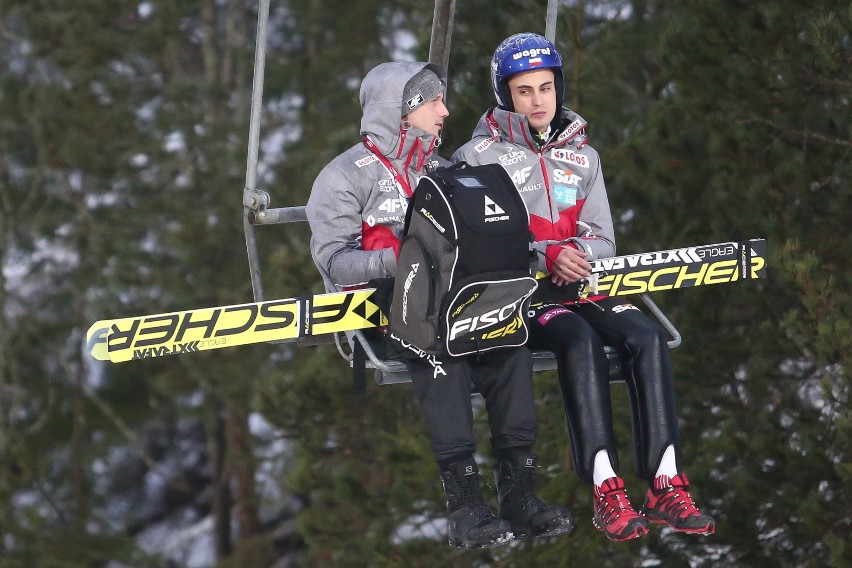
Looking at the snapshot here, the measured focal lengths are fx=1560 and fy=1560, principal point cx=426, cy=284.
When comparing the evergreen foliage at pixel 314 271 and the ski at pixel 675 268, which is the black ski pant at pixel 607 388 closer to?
the ski at pixel 675 268

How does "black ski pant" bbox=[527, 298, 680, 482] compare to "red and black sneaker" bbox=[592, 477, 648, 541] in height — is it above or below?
above

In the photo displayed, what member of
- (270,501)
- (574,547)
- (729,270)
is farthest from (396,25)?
(729,270)

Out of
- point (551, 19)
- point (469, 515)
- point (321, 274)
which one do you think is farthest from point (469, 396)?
point (551, 19)

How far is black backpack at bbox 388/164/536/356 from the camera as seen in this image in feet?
14.4

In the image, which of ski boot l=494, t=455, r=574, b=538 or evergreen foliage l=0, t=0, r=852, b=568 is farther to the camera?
evergreen foliage l=0, t=0, r=852, b=568

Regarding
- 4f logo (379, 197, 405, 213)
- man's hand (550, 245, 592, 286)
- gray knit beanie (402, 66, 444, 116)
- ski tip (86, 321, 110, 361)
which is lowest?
ski tip (86, 321, 110, 361)

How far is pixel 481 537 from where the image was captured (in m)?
4.50

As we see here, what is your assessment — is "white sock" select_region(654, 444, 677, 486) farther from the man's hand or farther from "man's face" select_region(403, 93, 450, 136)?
"man's face" select_region(403, 93, 450, 136)

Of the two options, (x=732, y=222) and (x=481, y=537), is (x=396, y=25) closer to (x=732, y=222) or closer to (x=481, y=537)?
(x=732, y=222)

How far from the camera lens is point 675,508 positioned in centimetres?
466

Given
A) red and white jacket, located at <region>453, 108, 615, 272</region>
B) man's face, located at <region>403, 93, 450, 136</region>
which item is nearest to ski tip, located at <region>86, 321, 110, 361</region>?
man's face, located at <region>403, 93, 450, 136</region>

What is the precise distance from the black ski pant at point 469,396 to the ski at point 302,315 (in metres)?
0.31

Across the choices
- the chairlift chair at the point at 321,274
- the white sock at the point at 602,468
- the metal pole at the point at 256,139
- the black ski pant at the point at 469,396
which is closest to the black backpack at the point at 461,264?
the black ski pant at the point at 469,396

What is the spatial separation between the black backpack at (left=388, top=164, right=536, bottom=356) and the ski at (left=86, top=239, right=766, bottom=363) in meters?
0.30
